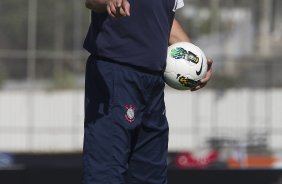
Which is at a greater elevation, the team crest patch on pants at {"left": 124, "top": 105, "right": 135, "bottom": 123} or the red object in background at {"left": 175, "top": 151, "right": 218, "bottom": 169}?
the team crest patch on pants at {"left": 124, "top": 105, "right": 135, "bottom": 123}

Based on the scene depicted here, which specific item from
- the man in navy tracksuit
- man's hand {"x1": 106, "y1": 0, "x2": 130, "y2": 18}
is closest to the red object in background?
the man in navy tracksuit

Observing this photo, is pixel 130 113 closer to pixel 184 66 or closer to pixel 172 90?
pixel 184 66

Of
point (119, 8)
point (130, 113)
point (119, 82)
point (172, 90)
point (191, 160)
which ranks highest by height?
point (119, 8)

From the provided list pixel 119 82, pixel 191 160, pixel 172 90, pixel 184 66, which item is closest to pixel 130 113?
pixel 119 82

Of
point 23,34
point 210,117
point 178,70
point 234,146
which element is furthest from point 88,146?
point 23,34

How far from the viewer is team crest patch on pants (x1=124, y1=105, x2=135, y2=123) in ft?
11.6

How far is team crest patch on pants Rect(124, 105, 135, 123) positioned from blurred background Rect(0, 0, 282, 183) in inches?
672

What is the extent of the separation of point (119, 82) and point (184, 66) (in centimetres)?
38

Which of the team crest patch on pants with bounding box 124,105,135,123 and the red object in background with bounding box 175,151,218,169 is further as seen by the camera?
the red object in background with bounding box 175,151,218,169

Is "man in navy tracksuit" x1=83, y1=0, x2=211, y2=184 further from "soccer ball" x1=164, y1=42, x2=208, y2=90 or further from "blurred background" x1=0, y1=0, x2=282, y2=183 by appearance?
"blurred background" x1=0, y1=0, x2=282, y2=183

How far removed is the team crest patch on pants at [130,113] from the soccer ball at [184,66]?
29 cm

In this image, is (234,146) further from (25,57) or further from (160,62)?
(160,62)

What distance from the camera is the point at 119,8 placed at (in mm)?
3166

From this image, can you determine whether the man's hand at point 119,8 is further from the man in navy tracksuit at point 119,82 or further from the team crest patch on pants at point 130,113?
the team crest patch on pants at point 130,113
